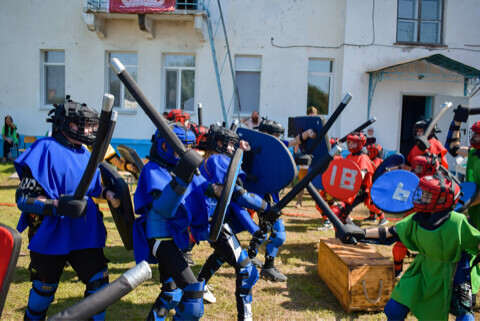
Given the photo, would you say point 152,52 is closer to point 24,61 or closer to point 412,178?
point 24,61

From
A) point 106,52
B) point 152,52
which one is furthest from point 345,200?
point 106,52

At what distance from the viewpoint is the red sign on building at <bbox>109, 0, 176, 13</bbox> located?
38.1ft

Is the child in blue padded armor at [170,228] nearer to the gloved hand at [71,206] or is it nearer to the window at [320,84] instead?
the gloved hand at [71,206]

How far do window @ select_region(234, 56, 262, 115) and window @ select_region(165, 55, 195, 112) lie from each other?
146 cm

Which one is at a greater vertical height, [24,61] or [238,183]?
[24,61]

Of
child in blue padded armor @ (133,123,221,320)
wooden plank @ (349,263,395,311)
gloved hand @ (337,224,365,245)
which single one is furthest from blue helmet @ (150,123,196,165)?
wooden plank @ (349,263,395,311)

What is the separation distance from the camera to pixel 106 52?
41.6 ft

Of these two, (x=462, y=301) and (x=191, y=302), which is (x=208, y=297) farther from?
(x=462, y=301)

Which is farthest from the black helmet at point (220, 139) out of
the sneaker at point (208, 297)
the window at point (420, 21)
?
the window at point (420, 21)

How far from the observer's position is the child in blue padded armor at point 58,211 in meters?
2.61

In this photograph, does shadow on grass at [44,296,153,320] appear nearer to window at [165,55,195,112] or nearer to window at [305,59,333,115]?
window at [165,55,195,112]

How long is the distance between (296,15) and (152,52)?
→ 455 cm

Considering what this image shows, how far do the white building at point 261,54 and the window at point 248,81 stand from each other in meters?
0.03

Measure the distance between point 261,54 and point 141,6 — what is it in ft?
12.4
